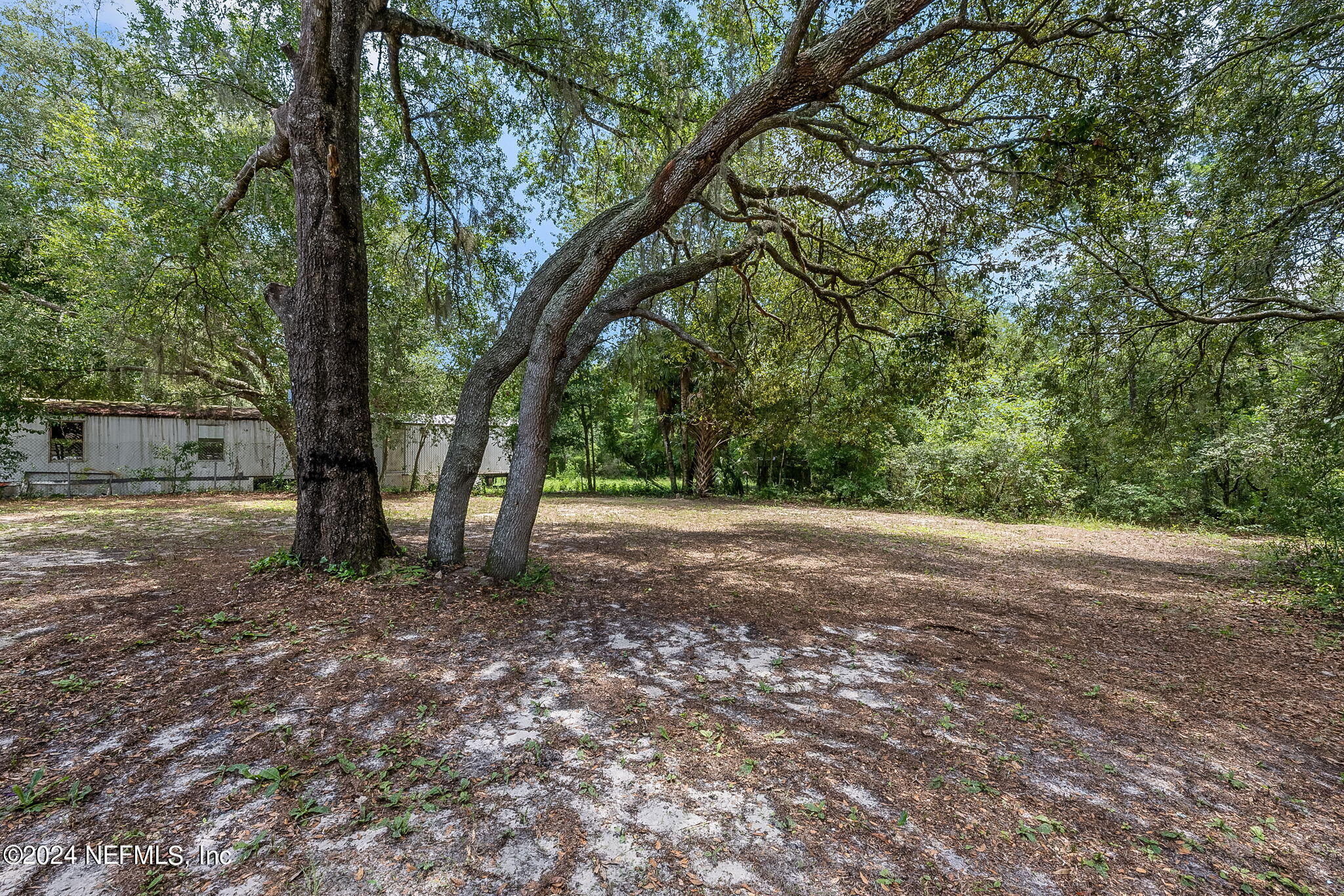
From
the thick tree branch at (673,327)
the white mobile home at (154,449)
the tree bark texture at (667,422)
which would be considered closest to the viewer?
the thick tree branch at (673,327)

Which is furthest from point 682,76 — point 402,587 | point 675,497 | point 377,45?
point 675,497

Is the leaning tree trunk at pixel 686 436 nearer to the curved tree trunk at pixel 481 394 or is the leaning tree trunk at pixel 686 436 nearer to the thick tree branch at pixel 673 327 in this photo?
the thick tree branch at pixel 673 327

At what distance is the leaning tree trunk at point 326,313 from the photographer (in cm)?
411

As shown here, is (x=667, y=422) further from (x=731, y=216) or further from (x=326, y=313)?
(x=326, y=313)

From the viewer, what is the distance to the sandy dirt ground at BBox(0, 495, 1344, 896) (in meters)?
1.55

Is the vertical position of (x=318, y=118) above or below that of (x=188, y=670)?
above

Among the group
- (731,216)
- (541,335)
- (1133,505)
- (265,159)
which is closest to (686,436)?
(731,216)

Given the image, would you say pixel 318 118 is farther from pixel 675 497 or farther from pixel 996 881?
pixel 675 497

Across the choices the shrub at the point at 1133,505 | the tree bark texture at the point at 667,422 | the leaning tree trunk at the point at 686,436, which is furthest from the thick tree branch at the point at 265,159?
the shrub at the point at 1133,505

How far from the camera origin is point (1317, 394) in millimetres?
5656

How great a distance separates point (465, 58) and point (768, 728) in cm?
809

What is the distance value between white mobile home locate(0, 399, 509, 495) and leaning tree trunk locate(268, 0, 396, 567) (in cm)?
992

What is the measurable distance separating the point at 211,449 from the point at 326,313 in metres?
13.4

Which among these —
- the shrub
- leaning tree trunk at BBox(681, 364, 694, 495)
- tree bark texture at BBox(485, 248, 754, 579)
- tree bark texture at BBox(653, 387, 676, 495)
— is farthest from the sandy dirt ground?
tree bark texture at BBox(653, 387, 676, 495)
